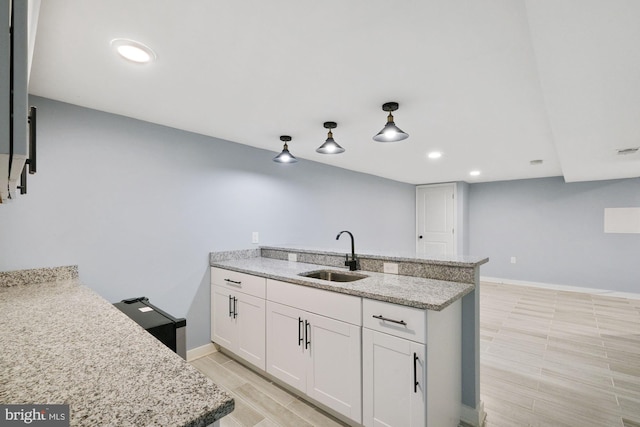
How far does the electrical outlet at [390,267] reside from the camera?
226 cm

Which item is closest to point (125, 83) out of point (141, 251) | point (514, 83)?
point (141, 251)

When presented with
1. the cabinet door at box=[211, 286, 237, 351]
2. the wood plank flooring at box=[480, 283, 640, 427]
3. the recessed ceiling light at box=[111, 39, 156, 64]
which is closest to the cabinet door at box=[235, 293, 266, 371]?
the cabinet door at box=[211, 286, 237, 351]

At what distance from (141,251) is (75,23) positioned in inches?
67.9

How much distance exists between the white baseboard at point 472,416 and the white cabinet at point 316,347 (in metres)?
0.73

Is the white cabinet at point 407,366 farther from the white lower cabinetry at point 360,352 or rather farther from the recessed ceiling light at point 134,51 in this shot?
the recessed ceiling light at point 134,51

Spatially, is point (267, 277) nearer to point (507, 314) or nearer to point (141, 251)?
point (141, 251)

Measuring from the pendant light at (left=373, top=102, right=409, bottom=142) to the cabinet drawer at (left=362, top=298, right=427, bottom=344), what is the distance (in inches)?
45.1

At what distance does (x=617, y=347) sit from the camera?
3.01 meters

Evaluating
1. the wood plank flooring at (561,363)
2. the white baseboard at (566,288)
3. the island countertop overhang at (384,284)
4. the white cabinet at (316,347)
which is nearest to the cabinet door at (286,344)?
the white cabinet at (316,347)

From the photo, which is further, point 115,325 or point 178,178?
point 178,178

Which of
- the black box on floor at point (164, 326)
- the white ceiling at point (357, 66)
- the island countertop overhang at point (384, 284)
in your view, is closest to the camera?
the white ceiling at point (357, 66)

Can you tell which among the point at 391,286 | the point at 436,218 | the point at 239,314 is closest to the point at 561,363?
the point at 391,286

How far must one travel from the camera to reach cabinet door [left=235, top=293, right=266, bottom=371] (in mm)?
2379

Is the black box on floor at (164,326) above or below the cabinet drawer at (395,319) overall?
below
